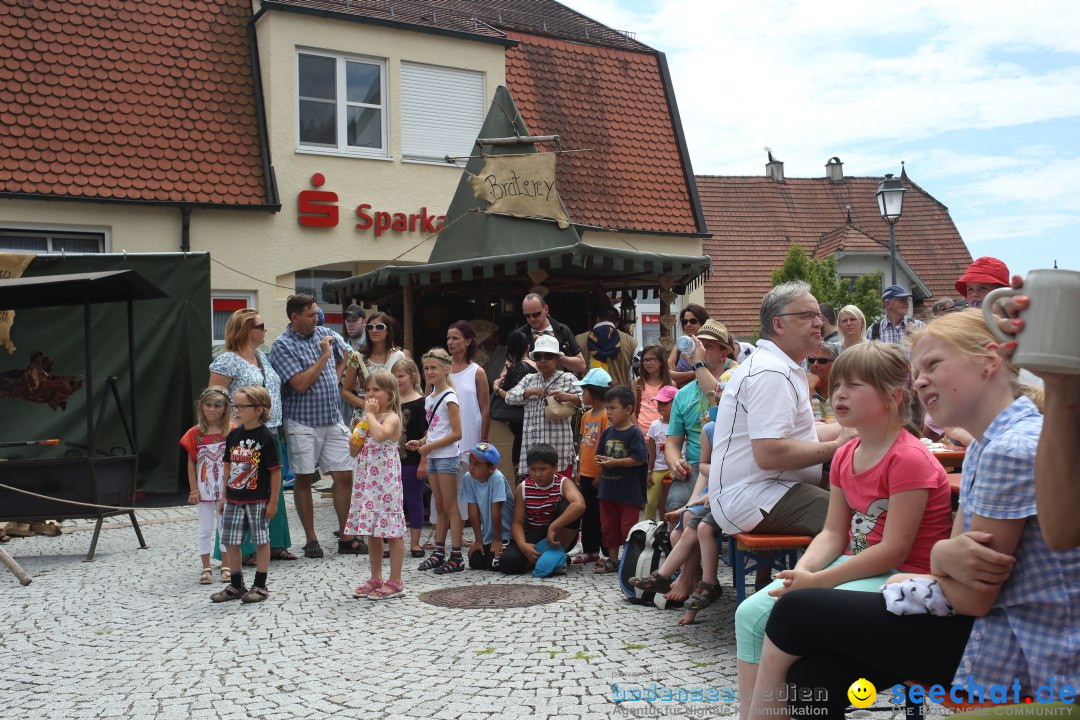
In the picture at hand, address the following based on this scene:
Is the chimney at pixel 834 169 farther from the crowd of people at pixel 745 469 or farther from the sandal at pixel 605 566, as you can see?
the sandal at pixel 605 566

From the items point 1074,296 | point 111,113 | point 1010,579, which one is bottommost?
point 1010,579

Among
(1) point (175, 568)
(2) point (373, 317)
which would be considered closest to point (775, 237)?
(2) point (373, 317)

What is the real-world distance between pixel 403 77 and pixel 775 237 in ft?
62.3

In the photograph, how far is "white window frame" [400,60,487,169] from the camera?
17.6 m

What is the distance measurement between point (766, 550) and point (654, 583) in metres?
1.37

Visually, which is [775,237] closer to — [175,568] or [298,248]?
[298,248]

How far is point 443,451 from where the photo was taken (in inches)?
325

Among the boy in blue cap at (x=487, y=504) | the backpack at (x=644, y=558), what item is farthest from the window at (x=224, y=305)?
the backpack at (x=644, y=558)

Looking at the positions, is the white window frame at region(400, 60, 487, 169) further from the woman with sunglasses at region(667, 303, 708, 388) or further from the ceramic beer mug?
the ceramic beer mug

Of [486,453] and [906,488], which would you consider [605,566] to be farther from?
[906,488]

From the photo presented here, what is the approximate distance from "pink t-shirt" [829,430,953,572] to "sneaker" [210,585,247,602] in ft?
15.5

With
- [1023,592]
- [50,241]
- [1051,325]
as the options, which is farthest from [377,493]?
[50,241]

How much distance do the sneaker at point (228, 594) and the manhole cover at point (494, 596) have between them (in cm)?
127

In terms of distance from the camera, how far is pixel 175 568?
27.8ft
